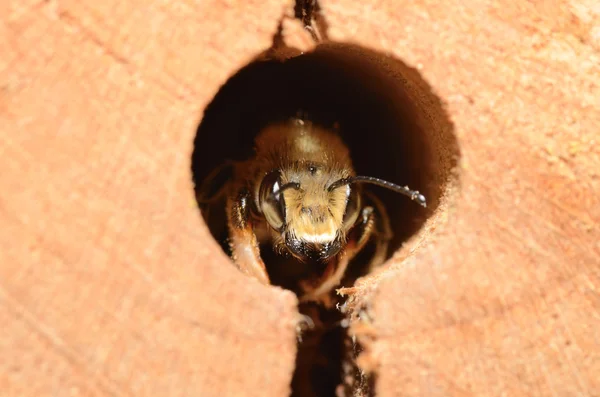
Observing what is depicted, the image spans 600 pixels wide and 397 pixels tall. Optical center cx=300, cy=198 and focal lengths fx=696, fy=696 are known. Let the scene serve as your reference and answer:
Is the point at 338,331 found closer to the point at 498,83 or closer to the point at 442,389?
the point at 442,389

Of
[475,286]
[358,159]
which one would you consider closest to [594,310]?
[475,286]

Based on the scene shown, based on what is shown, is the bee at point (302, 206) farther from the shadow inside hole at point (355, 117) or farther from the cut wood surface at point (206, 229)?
the cut wood surface at point (206, 229)

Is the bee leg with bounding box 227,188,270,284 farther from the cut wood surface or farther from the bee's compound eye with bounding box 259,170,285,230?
the cut wood surface

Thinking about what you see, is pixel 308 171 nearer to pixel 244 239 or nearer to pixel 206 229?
pixel 244 239

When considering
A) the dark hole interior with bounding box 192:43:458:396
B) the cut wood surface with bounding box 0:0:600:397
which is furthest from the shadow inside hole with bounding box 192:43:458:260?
the cut wood surface with bounding box 0:0:600:397

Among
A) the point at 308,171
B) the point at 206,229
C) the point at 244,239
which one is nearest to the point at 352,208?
the point at 308,171

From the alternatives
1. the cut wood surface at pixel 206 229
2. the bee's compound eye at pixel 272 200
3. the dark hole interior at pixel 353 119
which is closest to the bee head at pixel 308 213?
the bee's compound eye at pixel 272 200

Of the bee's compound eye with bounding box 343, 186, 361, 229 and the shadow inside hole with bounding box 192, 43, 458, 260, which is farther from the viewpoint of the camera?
the bee's compound eye with bounding box 343, 186, 361, 229
